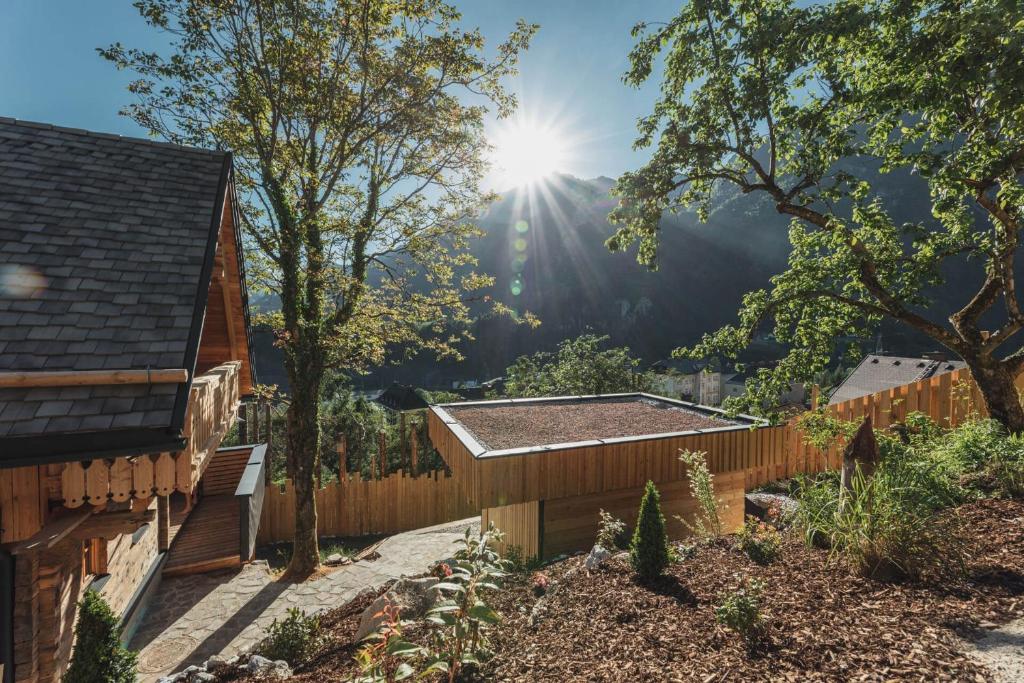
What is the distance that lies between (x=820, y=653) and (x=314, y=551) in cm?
848

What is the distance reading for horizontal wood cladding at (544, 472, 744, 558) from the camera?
24.3ft

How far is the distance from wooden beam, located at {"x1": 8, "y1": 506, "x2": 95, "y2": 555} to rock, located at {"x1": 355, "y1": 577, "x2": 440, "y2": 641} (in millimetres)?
2700

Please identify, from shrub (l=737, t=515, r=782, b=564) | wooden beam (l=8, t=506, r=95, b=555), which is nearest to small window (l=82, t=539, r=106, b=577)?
wooden beam (l=8, t=506, r=95, b=555)

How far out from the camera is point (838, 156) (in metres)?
5.44

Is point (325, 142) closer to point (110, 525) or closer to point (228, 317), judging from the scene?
point (228, 317)

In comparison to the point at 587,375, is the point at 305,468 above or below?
below

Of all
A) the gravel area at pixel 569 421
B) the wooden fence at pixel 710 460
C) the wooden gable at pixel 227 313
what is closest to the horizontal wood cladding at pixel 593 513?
the wooden fence at pixel 710 460

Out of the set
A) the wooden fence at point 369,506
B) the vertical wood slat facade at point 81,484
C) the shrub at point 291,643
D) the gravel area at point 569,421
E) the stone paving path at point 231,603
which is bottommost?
the wooden fence at point 369,506

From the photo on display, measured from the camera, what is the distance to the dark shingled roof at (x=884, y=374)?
2861cm

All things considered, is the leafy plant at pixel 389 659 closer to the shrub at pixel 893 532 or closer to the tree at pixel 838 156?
the shrub at pixel 893 532

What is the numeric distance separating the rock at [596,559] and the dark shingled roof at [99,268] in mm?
4195

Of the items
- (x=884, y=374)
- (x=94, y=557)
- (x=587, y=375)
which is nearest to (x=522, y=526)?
(x=94, y=557)

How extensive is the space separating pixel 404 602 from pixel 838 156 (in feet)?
24.4

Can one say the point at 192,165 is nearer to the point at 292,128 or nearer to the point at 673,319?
the point at 292,128
